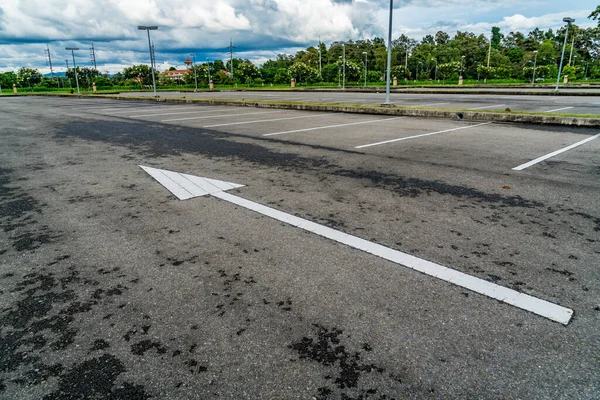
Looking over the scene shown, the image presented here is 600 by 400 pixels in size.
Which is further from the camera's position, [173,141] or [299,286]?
[173,141]

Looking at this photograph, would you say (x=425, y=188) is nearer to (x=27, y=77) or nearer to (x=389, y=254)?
(x=389, y=254)

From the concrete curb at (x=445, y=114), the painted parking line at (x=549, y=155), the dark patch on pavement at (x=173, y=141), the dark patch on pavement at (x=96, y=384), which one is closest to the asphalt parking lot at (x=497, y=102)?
the concrete curb at (x=445, y=114)

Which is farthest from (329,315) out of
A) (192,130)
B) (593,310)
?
(192,130)

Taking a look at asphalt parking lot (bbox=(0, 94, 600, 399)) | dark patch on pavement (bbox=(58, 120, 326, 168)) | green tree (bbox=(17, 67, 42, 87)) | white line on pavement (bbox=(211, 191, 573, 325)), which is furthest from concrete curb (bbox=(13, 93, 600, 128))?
green tree (bbox=(17, 67, 42, 87))

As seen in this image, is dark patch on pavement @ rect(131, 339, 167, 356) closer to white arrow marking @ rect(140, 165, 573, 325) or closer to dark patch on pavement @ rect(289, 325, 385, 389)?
dark patch on pavement @ rect(289, 325, 385, 389)

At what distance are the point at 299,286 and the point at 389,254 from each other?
0.89m

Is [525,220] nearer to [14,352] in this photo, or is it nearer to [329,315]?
[329,315]

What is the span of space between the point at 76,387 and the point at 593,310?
2.99 m

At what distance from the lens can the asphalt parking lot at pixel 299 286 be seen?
187cm

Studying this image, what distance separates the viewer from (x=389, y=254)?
10.2ft

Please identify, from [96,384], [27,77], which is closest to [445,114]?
[96,384]

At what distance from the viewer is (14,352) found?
6.72 ft

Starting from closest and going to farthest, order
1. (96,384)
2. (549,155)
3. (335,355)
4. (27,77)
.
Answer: (96,384) < (335,355) < (549,155) < (27,77)

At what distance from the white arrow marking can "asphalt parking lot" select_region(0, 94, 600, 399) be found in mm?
73
